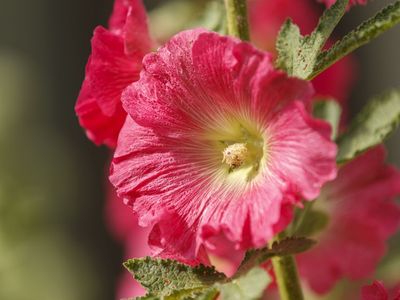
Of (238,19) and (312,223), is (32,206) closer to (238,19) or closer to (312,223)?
(312,223)

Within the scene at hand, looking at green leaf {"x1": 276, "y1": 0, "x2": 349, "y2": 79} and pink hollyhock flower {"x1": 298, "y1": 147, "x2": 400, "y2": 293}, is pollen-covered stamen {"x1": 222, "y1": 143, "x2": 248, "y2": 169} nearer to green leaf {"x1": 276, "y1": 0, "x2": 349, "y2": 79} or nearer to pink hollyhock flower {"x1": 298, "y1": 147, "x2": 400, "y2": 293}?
green leaf {"x1": 276, "y1": 0, "x2": 349, "y2": 79}

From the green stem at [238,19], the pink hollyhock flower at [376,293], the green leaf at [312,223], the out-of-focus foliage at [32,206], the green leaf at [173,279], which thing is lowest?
the pink hollyhock flower at [376,293]

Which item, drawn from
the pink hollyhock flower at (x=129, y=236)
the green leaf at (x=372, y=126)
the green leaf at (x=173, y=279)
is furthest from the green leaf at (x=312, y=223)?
the pink hollyhock flower at (x=129, y=236)

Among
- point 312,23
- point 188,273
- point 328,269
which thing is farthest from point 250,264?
point 312,23

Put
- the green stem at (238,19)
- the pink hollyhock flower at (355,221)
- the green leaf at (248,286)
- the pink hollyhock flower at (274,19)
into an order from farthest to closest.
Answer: the pink hollyhock flower at (274,19)
the pink hollyhock flower at (355,221)
the green stem at (238,19)
the green leaf at (248,286)

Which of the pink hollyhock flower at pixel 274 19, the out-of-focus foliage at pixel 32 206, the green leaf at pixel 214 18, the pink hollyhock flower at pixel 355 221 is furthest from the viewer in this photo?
the out-of-focus foliage at pixel 32 206

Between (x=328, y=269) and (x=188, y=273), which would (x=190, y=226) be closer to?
(x=188, y=273)

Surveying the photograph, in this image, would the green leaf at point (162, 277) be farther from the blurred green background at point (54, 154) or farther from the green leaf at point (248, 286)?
the blurred green background at point (54, 154)
